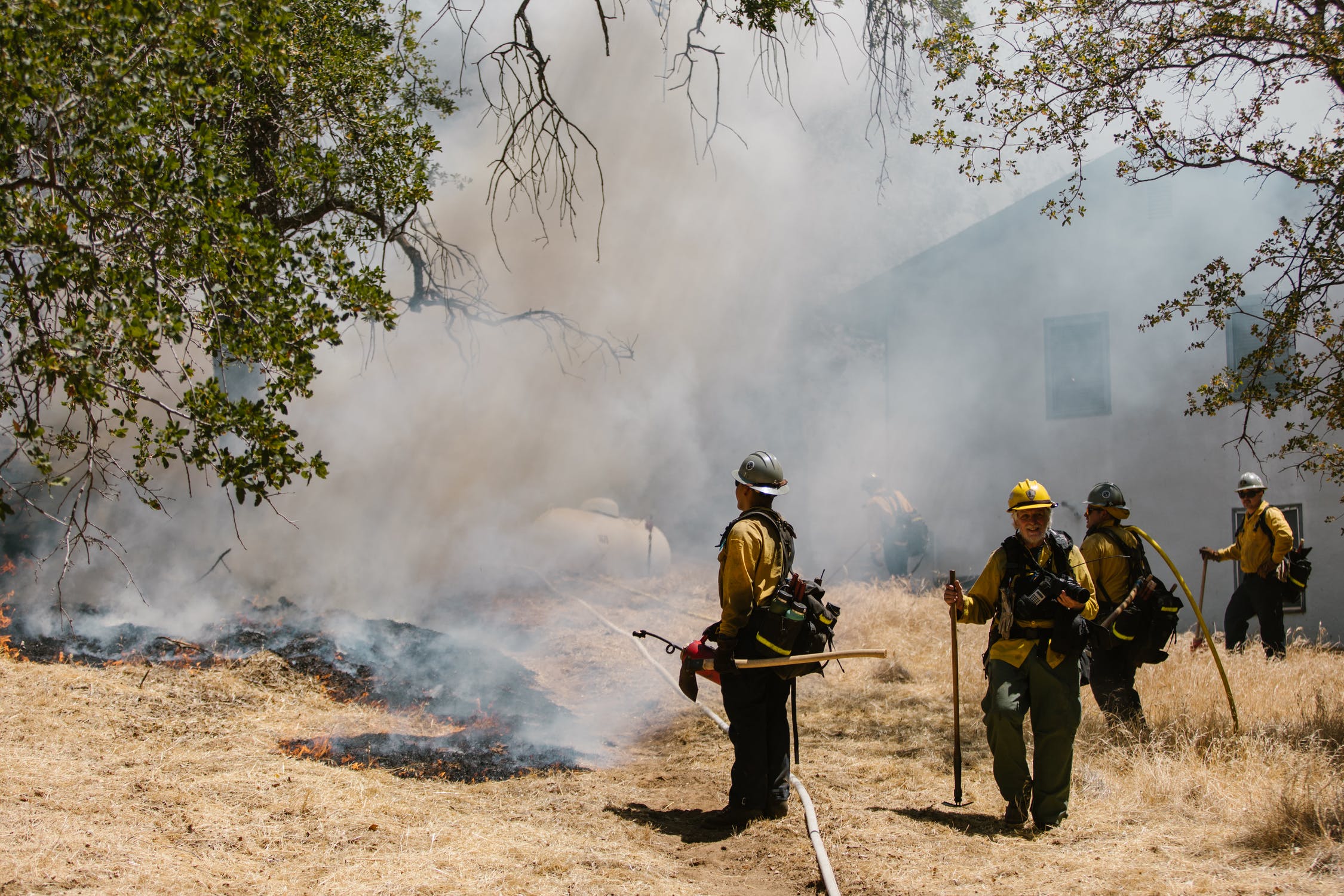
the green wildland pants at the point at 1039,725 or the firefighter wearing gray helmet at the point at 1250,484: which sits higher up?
the firefighter wearing gray helmet at the point at 1250,484

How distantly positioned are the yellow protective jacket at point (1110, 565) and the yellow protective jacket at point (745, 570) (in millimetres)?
2044

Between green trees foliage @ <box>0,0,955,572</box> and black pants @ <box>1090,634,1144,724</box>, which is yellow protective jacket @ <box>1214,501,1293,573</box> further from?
green trees foliage @ <box>0,0,955,572</box>

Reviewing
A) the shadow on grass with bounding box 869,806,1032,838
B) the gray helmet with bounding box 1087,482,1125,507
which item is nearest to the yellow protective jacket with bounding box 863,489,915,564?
the gray helmet with bounding box 1087,482,1125,507

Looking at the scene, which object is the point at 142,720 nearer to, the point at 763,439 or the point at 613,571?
the point at 613,571

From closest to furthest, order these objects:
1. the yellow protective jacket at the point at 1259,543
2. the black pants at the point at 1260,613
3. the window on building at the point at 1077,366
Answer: the yellow protective jacket at the point at 1259,543
the black pants at the point at 1260,613
the window on building at the point at 1077,366

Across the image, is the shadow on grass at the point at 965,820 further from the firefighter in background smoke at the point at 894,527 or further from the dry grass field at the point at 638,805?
the firefighter in background smoke at the point at 894,527

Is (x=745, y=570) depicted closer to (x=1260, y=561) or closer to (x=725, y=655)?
(x=725, y=655)

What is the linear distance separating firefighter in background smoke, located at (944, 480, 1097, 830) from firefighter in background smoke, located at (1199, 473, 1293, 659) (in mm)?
3848

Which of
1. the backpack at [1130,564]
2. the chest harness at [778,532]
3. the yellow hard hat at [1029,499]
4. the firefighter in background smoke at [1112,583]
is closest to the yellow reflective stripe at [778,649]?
the chest harness at [778,532]

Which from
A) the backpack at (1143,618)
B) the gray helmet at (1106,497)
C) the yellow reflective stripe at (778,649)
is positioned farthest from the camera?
the gray helmet at (1106,497)

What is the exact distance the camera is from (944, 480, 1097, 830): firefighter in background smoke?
4.19 m

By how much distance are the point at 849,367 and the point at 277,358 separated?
557 inches

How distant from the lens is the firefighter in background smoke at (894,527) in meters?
13.2

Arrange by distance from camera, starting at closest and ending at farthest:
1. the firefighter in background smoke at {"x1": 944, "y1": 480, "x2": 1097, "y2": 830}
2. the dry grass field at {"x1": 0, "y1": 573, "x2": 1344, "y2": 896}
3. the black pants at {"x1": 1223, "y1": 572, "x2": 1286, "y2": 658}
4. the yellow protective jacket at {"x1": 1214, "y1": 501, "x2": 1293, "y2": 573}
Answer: the dry grass field at {"x1": 0, "y1": 573, "x2": 1344, "y2": 896}
the firefighter in background smoke at {"x1": 944, "y1": 480, "x2": 1097, "y2": 830}
the yellow protective jacket at {"x1": 1214, "y1": 501, "x2": 1293, "y2": 573}
the black pants at {"x1": 1223, "y1": 572, "x2": 1286, "y2": 658}
